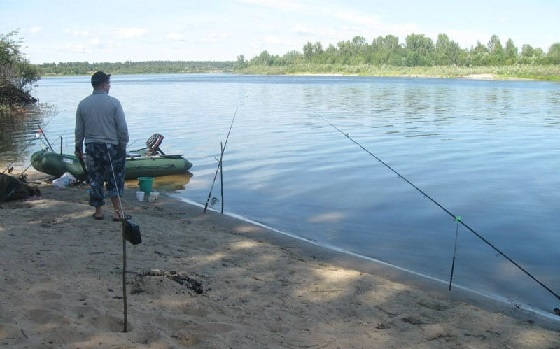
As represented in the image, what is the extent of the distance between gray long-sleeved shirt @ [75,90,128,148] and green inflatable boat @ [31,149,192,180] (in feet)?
16.8

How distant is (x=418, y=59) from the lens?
13325 centimetres

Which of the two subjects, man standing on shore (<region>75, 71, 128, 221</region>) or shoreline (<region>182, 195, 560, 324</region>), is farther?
man standing on shore (<region>75, 71, 128, 221</region>)

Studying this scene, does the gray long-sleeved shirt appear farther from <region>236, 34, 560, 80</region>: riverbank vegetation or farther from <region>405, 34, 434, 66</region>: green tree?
<region>405, 34, 434, 66</region>: green tree

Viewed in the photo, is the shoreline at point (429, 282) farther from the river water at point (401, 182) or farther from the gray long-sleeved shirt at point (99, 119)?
the gray long-sleeved shirt at point (99, 119)

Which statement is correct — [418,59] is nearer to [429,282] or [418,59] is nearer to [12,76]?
[12,76]

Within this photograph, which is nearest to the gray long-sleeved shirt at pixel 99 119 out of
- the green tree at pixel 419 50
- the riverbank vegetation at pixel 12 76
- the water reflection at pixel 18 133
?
the water reflection at pixel 18 133

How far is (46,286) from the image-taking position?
4699mm

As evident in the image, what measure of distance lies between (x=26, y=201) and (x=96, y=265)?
12.6 feet

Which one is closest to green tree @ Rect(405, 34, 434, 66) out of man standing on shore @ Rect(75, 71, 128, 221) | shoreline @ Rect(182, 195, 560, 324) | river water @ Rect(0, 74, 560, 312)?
river water @ Rect(0, 74, 560, 312)

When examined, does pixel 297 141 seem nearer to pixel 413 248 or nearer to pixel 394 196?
pixel 394 196

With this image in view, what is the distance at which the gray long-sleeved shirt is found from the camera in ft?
22.8

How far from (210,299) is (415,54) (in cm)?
13862

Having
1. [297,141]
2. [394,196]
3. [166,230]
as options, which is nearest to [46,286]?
[166,230]

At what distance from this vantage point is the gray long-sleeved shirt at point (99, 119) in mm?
6953
